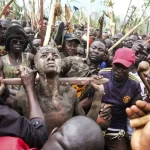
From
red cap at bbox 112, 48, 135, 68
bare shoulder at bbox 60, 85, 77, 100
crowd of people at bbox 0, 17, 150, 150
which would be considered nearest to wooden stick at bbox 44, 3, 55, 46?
Answer: crowd of people at bbox 0, 17, 150, 150

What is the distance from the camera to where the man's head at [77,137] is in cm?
149

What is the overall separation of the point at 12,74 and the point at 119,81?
123cm

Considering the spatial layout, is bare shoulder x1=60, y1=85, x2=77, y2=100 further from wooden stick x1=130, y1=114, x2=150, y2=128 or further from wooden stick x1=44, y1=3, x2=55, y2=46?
wooden stick x1=130, y1=114, x2=150, y2=128

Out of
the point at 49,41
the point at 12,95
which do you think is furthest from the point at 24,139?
the point at 49,41

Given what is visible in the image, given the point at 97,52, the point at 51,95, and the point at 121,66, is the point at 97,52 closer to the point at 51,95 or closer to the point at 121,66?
the point at 121,66

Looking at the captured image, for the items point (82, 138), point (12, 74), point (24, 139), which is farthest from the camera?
point (12, 74)

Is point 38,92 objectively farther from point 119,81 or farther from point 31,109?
point 119,81

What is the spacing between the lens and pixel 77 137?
1498 mm

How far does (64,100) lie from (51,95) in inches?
4.9

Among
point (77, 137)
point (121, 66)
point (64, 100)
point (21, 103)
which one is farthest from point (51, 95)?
point (77, 137)

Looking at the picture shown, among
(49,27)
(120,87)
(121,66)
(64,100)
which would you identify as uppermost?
(49,27)

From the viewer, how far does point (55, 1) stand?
334 cm

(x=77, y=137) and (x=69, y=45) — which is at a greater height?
(x=69, y=45)

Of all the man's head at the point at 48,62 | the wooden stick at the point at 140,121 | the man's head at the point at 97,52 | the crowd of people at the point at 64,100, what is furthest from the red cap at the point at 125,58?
the wooden stick at the point at 140,121
